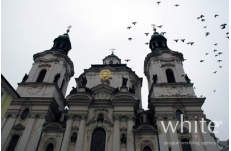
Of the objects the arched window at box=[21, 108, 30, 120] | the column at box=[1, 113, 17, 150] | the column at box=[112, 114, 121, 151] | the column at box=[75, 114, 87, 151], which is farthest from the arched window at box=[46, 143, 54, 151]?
the column at box=[112, 114, 121, 151]

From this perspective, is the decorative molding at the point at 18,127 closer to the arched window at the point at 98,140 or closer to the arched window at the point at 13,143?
the arched window at the point at 13,143

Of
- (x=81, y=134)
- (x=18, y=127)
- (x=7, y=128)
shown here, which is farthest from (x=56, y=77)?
(x=81, y=134)

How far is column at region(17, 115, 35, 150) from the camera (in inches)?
672

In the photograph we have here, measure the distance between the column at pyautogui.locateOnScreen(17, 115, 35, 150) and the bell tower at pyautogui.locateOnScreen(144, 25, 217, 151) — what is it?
12258 millimetres

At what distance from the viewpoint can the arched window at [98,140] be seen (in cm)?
1683

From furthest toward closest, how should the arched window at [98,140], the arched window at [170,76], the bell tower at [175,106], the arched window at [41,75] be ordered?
1. the arched window at [41,75]
2. the arched window at [170,76]
3. the bell tower at [175,106]
4. the arched window at [98,140]

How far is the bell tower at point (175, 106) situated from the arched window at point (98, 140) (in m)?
5.14

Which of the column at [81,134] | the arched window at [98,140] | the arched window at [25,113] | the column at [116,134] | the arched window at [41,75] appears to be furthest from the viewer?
the arched window at [41,75]

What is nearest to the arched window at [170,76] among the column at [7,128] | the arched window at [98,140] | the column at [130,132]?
the column at [130,132]

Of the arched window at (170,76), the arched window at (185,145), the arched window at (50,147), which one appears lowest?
the arched window at (50,147)

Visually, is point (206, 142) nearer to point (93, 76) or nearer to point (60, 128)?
point (60, 128)

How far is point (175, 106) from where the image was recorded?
19.2 metres

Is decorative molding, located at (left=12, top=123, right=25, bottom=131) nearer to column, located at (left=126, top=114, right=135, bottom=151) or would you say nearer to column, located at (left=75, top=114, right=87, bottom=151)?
column, located at (left=75, top=114, right=87, bottom=151)

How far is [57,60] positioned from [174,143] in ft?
58.7
